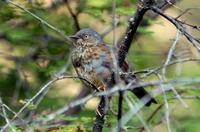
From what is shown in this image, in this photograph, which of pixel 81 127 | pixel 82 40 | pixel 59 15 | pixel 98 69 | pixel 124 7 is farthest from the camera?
pixel 59 15

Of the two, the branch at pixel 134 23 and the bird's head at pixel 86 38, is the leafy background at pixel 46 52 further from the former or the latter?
the branch at pixel 134 23

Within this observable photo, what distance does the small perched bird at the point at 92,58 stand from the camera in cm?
606

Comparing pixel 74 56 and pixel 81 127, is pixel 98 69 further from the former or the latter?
pixel 81 127

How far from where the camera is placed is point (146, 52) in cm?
806

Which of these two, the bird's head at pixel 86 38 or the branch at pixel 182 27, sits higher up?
the bird's head at pixel 86 38

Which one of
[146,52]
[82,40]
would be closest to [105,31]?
[146,52]

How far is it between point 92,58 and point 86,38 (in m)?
0.34

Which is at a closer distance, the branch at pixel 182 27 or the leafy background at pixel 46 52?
the branch at pixel 182 27

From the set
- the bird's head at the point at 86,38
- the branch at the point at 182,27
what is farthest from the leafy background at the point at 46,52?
the branch at the point at 182,27

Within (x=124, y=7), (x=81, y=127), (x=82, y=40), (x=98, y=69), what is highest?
(x=124, y=7)

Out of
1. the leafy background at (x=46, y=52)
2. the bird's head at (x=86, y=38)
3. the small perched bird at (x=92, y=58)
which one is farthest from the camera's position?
the leafy background at (x=46, y=52)

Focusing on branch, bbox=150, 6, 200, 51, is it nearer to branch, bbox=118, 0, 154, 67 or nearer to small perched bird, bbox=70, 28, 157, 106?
branch, bbox=118, 0, 154, 67

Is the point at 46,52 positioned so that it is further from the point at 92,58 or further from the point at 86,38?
the point at 92,58

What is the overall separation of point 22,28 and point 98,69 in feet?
5.70
